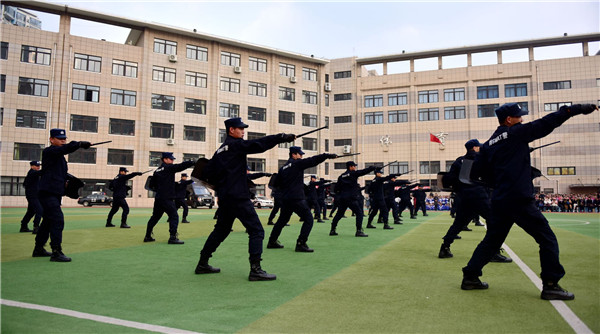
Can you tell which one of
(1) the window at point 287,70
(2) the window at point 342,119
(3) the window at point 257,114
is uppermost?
(1) the window at point 287,70

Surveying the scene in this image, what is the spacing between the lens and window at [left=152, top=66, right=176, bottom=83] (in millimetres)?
41938

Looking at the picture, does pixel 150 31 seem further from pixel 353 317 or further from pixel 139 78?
pixel 353 317

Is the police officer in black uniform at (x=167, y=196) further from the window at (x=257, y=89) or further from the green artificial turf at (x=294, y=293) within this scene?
the window at (x=257, y=89)

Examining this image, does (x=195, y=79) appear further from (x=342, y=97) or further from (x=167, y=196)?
(x=167, y=196)

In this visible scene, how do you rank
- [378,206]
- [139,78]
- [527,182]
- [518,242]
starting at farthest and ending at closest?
[139,78]
[378,206]
[518,242]
[527,182]

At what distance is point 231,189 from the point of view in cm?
579

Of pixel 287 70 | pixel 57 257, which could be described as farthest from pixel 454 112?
pixel 57 257

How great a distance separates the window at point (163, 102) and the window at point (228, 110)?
5.15 meters

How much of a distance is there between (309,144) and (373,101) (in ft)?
32.7

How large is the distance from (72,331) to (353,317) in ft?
8.00

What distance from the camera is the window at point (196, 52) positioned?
4381 centimetres

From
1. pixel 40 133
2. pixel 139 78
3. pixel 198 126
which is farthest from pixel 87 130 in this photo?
pixel 198 126

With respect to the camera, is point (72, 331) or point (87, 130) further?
point (87, 130)

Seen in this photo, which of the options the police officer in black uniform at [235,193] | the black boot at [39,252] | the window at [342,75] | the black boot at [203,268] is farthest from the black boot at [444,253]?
the window at [342,75]
